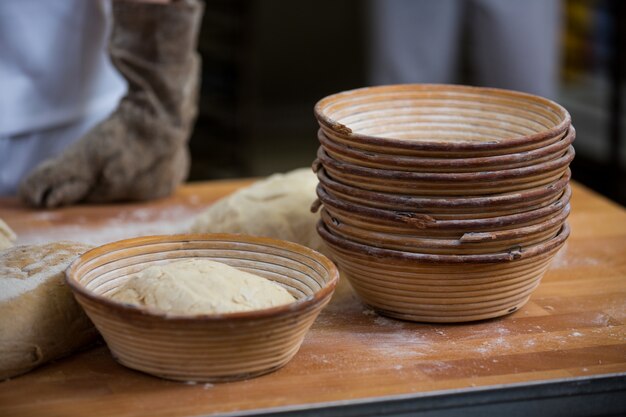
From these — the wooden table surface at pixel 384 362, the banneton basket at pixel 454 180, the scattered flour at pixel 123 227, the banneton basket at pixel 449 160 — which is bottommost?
the scattered flour at pixel 123 227

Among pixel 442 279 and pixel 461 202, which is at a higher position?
pixel 461 202

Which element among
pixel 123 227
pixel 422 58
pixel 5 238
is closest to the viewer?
pixel 5 238

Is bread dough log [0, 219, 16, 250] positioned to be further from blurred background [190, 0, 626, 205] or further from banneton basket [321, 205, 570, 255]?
blurred background [190, 0, 626, 205]

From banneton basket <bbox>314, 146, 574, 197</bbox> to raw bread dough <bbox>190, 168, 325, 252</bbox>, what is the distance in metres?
0.30

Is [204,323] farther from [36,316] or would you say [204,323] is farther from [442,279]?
[442,279]

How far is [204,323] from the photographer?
42.3 inches

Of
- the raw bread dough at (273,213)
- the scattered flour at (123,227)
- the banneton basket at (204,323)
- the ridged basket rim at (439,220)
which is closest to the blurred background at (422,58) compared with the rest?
the scattered flour at (123,227)

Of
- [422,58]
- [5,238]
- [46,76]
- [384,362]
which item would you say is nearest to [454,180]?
[384,362]

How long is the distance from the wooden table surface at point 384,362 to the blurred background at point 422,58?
2.23 meters

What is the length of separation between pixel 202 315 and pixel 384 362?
0.88 feet

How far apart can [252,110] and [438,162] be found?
2.86 metres

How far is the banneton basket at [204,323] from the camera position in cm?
109

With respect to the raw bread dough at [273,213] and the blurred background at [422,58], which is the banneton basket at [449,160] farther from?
the blurred background at [422,58]

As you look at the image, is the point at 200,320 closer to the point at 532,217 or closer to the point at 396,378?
the point at 396,378
